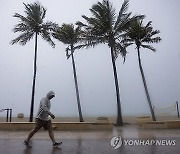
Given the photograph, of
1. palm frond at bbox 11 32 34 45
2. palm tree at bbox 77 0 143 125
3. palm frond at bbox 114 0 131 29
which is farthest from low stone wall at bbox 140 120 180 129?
palm frond at bbox 11 32 34 45

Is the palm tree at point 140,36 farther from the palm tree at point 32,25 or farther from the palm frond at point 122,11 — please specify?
the palm tree at point 32,25

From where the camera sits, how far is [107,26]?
19766mm

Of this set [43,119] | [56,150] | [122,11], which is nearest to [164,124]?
[43,119]

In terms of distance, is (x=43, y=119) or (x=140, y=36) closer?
(x=43, y=119)

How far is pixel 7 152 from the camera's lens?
6.68 m

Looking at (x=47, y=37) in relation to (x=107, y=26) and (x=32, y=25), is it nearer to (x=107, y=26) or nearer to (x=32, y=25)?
(x=32, y=25)

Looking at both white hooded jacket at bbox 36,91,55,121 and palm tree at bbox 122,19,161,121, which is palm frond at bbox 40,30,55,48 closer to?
palm tree at bbox 122,19,161,121

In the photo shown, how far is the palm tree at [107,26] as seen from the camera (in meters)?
19.7

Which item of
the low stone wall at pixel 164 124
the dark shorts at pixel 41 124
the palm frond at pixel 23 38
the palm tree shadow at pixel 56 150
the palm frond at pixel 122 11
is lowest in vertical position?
the palm tree shadow at pixel 56 150

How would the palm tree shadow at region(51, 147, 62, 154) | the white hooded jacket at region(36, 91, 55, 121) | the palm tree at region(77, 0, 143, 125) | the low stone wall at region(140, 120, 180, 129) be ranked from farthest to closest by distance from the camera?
1. the palm tree at region(77, 0, 143, 125)
2. the low stone wall at region(140, 120, 180, 129)
3. the white hooded jacket at region(36, 91, 55, 121)
4. the palm tree shadow at region(51, 147, 62, 154)

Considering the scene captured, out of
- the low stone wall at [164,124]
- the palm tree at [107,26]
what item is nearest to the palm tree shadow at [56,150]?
the low stone wall at [164,124]

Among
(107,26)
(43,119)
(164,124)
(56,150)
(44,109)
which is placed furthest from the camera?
(107,26)

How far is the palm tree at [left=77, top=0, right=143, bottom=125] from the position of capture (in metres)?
19.7

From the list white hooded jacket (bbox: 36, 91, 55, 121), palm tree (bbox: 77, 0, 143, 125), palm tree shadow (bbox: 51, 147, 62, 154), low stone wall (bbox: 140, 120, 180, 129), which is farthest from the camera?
palm tree (bbox: 77, 0, 143, 125)
